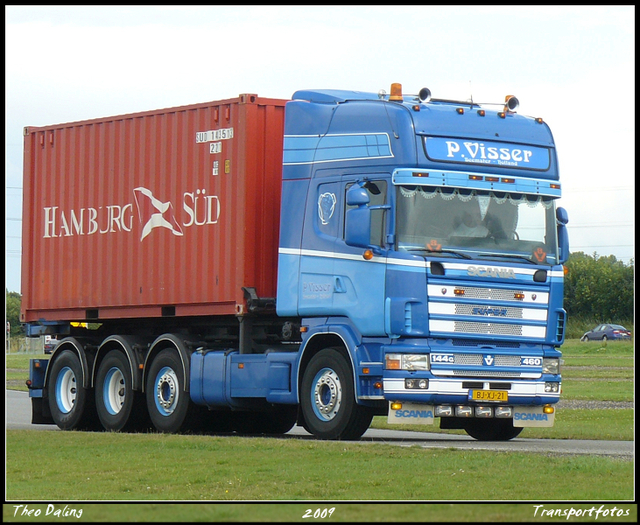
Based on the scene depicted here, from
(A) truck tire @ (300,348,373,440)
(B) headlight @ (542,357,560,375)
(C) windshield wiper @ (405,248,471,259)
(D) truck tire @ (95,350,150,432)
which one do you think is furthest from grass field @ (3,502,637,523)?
(D) truck tire @ (95,350,150,432)

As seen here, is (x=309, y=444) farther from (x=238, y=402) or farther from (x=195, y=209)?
(x=195, y=209)

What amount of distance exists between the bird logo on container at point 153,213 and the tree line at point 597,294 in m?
39.8

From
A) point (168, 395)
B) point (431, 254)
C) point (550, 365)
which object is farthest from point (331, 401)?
point (168, 395)

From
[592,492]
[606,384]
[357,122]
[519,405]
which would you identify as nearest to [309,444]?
[519,405]

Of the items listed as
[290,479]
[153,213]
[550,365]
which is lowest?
[290,479]

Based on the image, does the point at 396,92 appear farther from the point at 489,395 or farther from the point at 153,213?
the point at 153,213

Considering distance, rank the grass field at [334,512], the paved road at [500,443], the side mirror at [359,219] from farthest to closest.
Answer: the side mirror at [359,219] < the paved road at [500,443] < the grass field at [334,512]

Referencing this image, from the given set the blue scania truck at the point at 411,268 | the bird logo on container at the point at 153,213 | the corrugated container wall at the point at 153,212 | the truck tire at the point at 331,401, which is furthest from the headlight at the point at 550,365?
the bird logo on container at the point at 153,213

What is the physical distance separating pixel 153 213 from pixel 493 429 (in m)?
6.25

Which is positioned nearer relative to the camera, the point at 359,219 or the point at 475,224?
the point at 359,219

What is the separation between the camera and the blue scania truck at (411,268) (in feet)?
53.5

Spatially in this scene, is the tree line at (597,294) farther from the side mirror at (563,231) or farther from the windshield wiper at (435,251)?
the windshield wiper at (435,251)

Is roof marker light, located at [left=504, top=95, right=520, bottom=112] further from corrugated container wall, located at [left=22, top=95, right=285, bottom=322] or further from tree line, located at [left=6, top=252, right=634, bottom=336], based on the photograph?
tree line, located at [left=6, top=252, right=634, bottom=336]

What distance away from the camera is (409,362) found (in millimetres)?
16281
